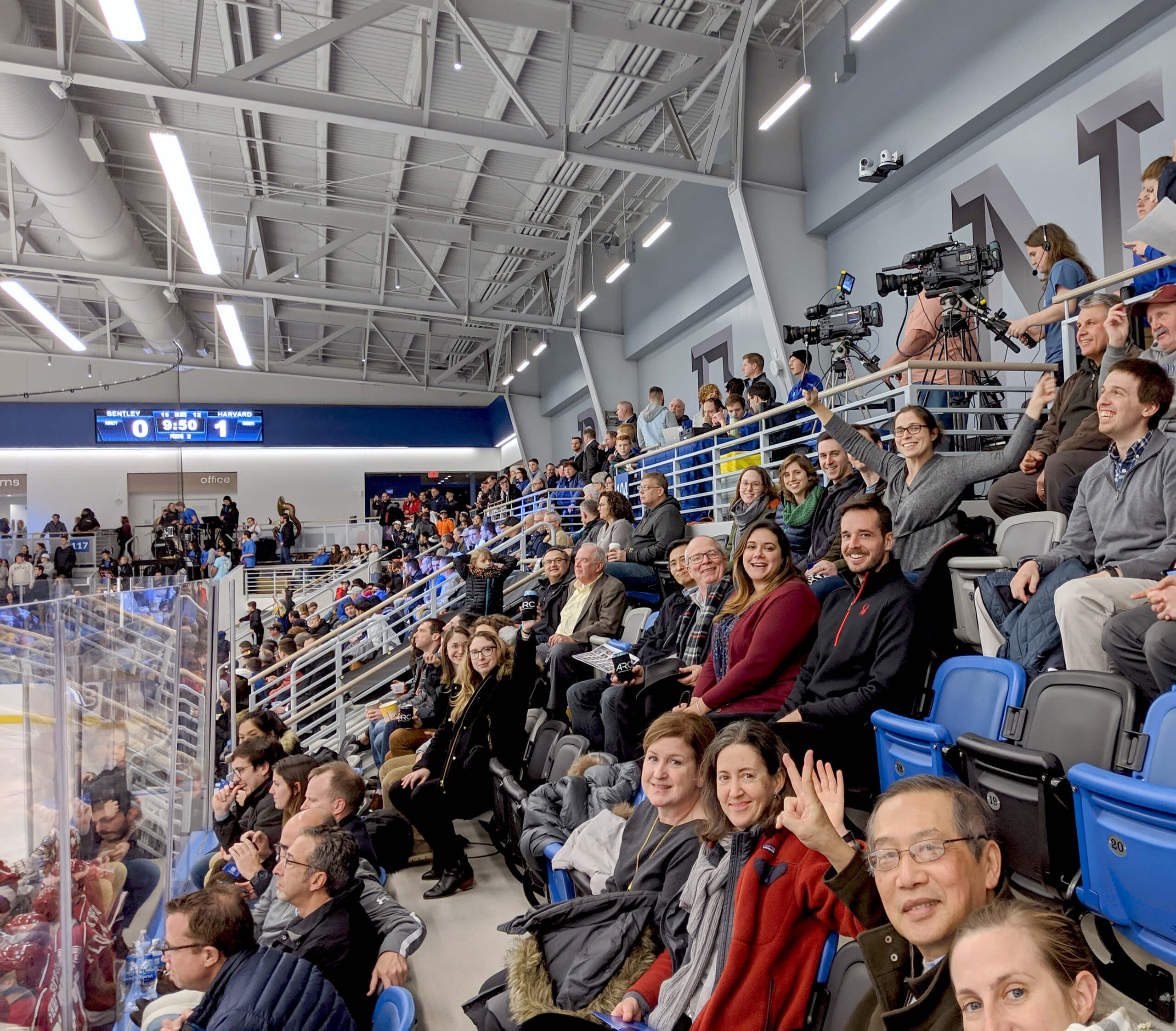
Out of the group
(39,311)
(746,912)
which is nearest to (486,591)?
(746,912)

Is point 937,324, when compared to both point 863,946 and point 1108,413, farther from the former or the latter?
point 863,946

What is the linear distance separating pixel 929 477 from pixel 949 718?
123 cm

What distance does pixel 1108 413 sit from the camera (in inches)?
95.4

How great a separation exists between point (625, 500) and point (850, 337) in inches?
78.8

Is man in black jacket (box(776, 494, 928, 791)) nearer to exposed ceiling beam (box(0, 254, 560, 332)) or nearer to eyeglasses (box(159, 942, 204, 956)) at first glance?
eyeglasses (box(159, 942, 204, 956))

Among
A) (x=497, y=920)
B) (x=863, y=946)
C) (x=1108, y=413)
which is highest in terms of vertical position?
(x=1108, y=413)

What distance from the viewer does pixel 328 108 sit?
269 inches

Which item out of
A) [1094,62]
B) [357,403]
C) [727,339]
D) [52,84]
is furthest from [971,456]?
[357,403]

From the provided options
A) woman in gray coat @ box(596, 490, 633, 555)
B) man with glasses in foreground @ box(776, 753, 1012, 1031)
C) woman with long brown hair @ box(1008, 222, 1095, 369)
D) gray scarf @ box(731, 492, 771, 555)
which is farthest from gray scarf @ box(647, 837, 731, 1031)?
woman in gray coat @ box(596, 490, 633, 555)

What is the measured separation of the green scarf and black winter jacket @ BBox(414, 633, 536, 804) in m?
1.53

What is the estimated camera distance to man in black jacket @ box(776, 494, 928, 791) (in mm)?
2439

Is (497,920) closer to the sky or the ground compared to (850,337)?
closer to the ground

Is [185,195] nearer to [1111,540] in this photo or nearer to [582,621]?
[582,621]

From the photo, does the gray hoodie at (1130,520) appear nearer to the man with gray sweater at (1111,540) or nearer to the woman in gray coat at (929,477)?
the man with gray sweater at (1111,540)
